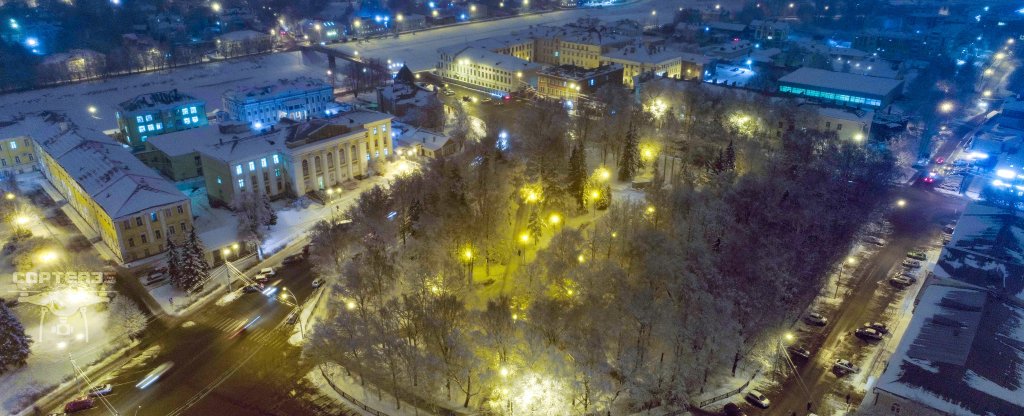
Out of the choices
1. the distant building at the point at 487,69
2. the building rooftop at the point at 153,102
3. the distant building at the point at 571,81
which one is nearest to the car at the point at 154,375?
the building rooftop at the point at 153,102

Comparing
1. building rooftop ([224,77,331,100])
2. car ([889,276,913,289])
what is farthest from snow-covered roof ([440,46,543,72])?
car ([889,276,913,289])

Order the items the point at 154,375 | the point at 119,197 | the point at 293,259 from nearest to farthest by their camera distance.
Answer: the point at 154,375, the point at 119,197, the point at 293,259

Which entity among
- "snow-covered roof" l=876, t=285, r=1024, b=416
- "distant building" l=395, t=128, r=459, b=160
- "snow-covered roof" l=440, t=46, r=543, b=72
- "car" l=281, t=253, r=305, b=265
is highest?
"snow-covered roof" l=440, t=46, r=543, b=72

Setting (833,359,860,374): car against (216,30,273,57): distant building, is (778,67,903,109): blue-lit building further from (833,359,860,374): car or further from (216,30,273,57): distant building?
(216,30,273,57): distant building

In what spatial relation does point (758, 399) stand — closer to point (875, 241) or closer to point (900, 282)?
point (900, 282)

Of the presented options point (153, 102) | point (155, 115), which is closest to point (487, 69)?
point (153, 102)

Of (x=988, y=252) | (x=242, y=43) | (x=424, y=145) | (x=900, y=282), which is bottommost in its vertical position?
(x=900, y=282)

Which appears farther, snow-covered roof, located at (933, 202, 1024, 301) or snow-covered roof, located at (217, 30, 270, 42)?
snow-covered roof, located at (217, 30, 270, 42)

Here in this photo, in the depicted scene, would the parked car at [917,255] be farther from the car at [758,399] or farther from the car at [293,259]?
the car at [293,259]
